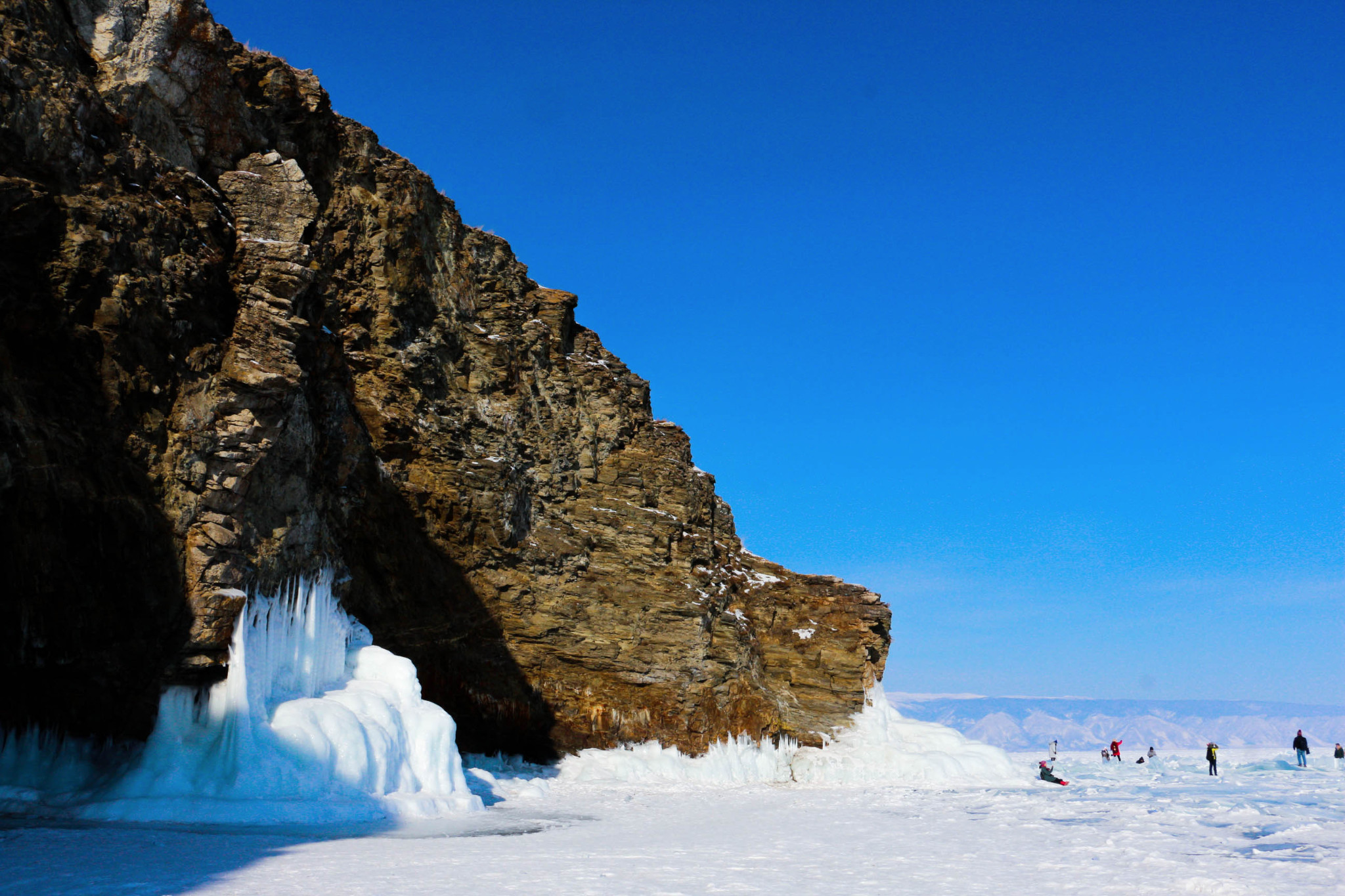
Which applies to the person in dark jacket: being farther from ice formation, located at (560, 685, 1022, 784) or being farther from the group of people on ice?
ice formation, located at (560, 685, 1022, 784)

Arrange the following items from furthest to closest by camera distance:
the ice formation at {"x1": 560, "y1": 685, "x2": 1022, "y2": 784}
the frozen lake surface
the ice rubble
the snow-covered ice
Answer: the ice formation at {"x1": 560, "y1": 685, "x2": 1022, "y2": 784}, the ice rubble, the snow-covered ice, the frozen lake surface

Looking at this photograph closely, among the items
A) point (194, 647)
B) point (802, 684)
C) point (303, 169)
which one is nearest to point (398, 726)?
point (194, 647)

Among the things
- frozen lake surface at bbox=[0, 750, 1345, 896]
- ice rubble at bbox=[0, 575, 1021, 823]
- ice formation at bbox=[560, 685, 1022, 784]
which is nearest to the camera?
frozen lake surface at bbox=[0, 750, 1345, 896]

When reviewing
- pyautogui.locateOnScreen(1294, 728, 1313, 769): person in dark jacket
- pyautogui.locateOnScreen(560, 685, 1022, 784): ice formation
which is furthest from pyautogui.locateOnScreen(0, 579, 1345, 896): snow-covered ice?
pyautogui.locateOnScreen(1294, 728, 1313, 769): person in dark jacket

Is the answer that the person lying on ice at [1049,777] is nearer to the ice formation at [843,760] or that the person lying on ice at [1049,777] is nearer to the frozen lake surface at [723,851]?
the ice formation at [843,760]

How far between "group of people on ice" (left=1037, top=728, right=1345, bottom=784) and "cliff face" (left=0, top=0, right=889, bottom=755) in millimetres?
7478

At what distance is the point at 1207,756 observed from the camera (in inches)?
1705

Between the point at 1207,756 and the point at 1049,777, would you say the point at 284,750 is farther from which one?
the point at 1207,756

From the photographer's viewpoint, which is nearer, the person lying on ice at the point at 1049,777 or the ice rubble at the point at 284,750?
the ice rubble at the point at 284,750

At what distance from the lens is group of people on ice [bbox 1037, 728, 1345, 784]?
34.8 metres

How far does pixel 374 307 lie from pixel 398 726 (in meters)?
13.7

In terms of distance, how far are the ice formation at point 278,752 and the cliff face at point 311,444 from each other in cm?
68

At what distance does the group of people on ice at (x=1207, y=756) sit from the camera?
34.8 meters

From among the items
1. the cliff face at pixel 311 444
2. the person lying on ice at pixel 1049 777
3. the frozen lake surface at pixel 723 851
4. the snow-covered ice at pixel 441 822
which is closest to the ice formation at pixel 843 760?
the cliff face at pixel 311 444
